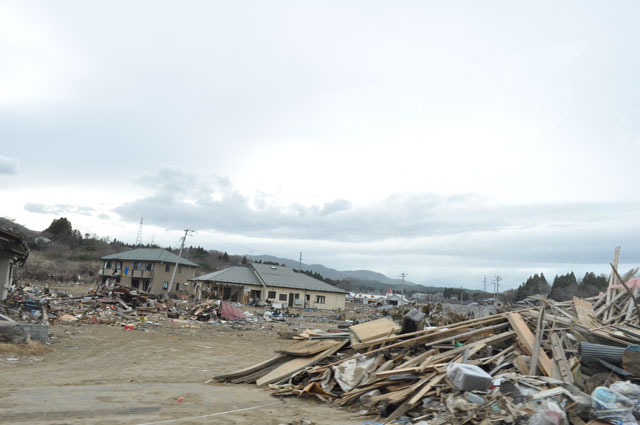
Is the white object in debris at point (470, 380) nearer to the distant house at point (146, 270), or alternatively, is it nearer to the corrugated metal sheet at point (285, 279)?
the corrugated metal sheet at point (285, 279)

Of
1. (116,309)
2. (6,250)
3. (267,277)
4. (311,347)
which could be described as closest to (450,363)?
(311,347)

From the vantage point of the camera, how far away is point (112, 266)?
56.5m

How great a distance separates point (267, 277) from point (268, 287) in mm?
2077

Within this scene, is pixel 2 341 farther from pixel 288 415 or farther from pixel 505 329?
pixel 505 329

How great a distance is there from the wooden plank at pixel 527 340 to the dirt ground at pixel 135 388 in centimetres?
324

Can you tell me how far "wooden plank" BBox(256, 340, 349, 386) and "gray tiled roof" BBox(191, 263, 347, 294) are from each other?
3909 cm

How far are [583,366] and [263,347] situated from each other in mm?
13167

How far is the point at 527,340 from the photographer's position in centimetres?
836

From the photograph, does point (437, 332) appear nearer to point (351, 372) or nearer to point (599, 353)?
point (351, 372)

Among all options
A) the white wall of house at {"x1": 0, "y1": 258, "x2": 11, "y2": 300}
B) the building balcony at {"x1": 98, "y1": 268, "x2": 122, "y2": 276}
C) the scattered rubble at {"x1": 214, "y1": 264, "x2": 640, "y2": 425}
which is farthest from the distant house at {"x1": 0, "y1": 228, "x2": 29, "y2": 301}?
the building balcony at {"x1": 98, "y1": 268, "x2": 122, "y2": 276}

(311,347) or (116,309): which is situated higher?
(311,347)

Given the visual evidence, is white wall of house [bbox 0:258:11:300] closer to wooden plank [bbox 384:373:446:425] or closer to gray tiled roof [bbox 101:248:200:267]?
wooden plank [bbox 384:373:446:425]

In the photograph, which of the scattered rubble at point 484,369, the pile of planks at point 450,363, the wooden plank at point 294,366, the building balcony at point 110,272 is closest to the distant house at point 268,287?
the building balcony at point 110,272

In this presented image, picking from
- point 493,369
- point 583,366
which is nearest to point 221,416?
point 493,369
